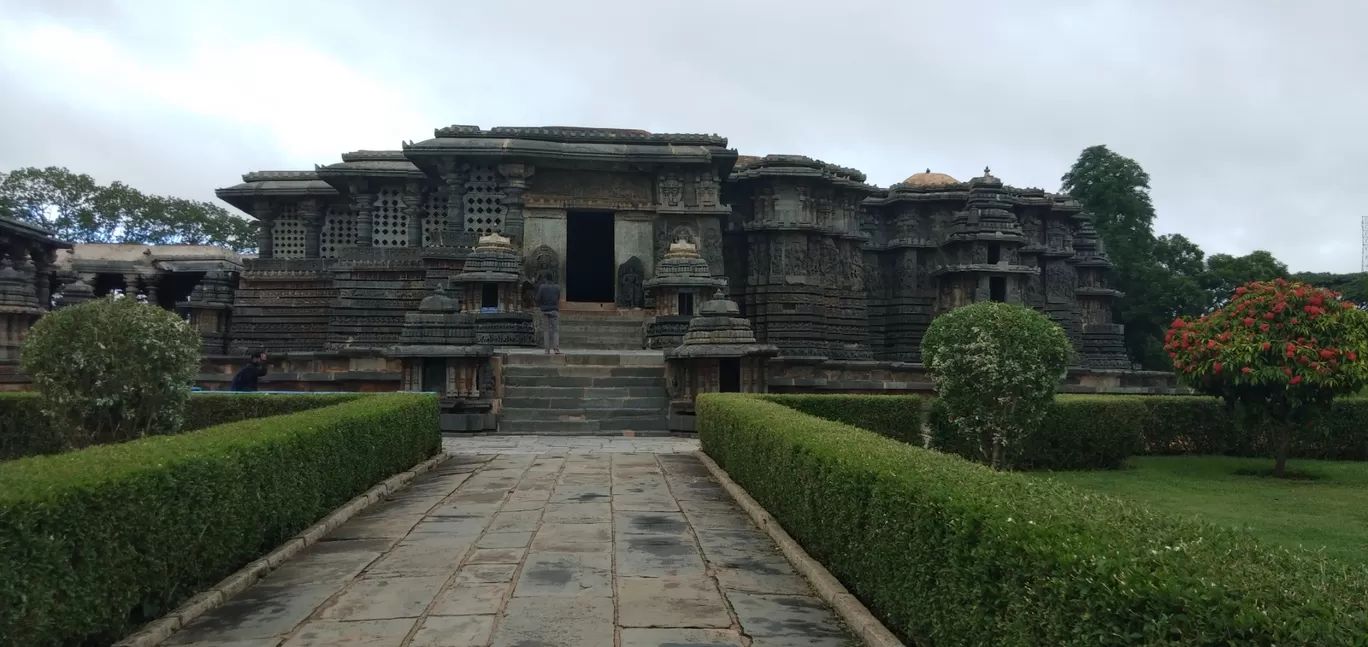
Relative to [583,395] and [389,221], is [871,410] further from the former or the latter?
[389,221]

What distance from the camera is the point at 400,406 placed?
32.3ft

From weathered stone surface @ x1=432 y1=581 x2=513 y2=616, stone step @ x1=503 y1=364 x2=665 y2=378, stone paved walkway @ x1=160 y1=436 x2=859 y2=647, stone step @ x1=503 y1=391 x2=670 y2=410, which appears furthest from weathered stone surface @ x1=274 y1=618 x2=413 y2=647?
stone step @ x1=503 y1=364 x2=665 y2=378

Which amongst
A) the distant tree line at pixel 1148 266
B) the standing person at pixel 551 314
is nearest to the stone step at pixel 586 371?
the standing person at pixel 551 314

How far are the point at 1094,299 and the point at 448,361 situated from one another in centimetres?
2677

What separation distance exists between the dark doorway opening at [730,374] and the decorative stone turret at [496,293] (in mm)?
5819

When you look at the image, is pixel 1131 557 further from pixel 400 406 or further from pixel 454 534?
pixel 400 406

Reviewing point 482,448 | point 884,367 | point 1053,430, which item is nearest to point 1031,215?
point 884,367

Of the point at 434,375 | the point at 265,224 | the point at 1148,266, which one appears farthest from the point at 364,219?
the point at 1148,266

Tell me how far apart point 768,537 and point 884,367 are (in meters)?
13.4

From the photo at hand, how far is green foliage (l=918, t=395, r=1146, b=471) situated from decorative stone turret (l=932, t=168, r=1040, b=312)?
613 inches

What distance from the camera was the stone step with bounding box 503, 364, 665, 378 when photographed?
53.2 ft

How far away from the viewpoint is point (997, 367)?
10.5m

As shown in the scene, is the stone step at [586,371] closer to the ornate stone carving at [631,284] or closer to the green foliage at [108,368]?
the ornate stone carving at [631,284]

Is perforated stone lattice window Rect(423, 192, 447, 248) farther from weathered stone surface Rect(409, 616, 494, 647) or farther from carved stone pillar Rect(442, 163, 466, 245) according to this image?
weathered stone surface Rect(409, 616, 494, 647)
